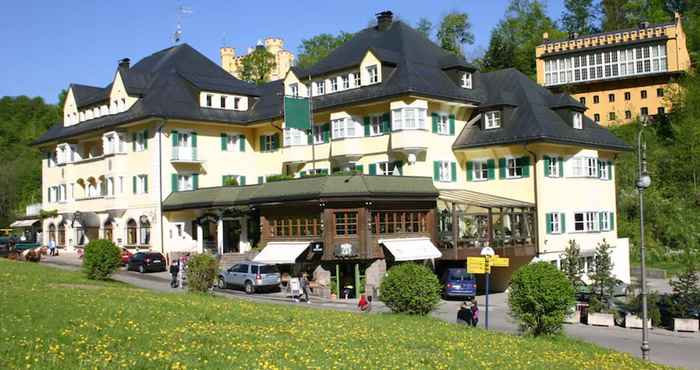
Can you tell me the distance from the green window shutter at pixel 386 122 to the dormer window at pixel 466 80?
5892mm

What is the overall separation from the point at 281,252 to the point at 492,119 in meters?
16.3

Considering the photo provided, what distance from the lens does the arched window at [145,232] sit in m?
55.6

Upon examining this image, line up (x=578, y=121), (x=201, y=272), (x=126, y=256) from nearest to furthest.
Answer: (x=201, y=272) → (x=578, y=121) → (x=126, y=256)

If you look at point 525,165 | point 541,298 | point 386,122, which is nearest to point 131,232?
point 386,122

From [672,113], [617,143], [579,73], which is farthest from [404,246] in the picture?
[579,73]

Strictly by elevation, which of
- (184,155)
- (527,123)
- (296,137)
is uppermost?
(296,137)

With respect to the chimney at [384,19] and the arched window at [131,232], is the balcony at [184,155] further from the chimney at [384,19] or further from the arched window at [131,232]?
the chimney at [384,19]

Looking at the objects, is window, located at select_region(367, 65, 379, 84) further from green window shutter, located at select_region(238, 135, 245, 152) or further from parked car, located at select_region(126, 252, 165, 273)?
parked car, located at select_region(126, 252, 165, 273)

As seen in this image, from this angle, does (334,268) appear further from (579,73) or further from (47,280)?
(579,73)

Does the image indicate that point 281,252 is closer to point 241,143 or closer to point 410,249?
point 410,249

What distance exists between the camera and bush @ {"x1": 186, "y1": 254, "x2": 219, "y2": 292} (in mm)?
31906

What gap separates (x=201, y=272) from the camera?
105ft

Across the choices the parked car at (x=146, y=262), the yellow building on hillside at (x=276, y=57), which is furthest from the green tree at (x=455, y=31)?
the parked car at (x=146, y=262)

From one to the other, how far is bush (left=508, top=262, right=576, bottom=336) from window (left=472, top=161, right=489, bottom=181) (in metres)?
25.1
